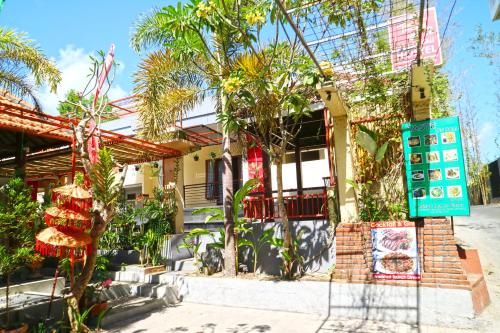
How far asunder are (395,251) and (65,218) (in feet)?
18.5

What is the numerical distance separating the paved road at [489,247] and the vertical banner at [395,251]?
4.02 feet

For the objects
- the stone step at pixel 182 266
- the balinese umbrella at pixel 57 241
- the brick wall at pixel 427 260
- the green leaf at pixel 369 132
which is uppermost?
the green leaf at pixel 369 132

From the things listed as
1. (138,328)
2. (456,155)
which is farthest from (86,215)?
(456,155)

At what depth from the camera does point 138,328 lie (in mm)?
5969

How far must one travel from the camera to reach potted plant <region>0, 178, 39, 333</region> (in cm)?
493

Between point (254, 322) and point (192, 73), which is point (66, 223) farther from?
point (192, 73)

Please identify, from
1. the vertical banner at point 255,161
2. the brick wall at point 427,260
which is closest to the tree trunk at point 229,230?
the vertical banner at point 255,161

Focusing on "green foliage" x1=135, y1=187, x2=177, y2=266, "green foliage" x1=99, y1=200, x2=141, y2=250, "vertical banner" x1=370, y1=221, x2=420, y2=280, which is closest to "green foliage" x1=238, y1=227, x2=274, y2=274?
"vertical banner" x1=370, y1=221, x2=420, y2=280

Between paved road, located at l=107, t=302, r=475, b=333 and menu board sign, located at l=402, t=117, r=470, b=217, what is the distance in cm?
221

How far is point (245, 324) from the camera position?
589 centimetres

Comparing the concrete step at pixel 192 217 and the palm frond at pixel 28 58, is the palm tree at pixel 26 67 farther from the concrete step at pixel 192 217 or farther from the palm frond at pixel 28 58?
the concrete step at pixel 192 217

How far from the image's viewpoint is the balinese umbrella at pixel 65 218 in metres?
5.05

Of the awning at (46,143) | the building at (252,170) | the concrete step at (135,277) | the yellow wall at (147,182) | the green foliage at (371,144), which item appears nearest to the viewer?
the green foliage at (371,144)

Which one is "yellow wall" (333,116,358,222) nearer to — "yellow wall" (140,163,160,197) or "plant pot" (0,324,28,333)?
"plant pot" (0,324,28,333)
